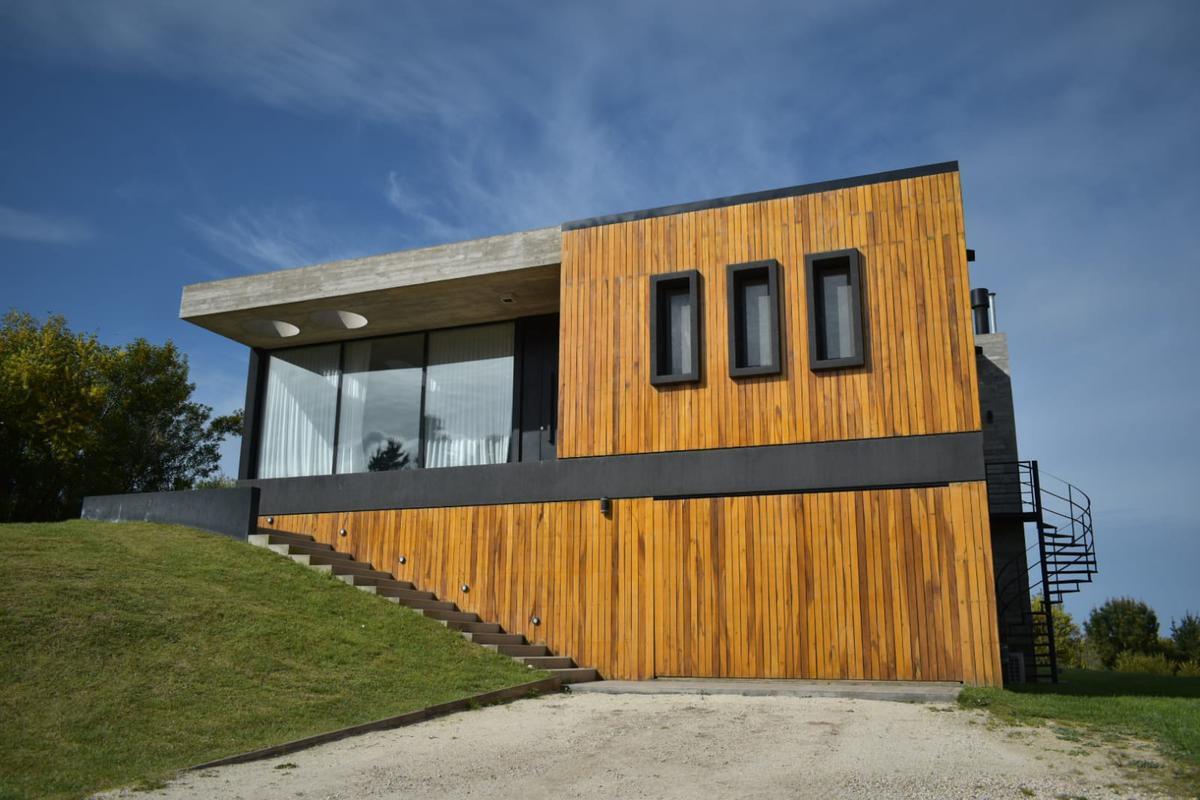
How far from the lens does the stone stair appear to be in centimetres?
1160

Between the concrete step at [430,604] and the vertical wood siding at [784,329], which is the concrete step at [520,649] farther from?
the vertical wood siding at [784,329]

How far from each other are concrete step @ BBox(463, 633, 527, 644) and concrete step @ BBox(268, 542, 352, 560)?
111 inches

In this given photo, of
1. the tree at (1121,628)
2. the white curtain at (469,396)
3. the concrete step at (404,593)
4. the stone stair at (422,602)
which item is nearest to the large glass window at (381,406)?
the white curtain at (469,396)

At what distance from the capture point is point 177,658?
26.8 feet

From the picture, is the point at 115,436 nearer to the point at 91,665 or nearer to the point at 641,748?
the point at 91,665

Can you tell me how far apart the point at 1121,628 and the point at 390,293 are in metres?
20.5

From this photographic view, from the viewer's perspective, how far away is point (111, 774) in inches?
231

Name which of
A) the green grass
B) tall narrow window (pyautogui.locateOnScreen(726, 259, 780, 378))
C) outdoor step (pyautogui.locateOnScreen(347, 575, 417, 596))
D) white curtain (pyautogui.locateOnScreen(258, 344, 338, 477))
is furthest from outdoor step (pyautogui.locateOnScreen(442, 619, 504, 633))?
white curtain (pyautogui.locateOnScreen(258, 344, 338, 477))

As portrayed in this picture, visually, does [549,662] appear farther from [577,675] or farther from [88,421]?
[88,421]

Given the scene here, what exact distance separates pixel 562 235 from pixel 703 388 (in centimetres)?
333

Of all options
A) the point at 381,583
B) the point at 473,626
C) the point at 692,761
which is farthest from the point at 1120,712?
the point at 381,583

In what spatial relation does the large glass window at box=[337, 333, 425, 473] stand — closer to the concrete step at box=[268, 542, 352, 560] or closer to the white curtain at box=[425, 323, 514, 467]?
the white curtain at box=[425, 323, 514, 467]

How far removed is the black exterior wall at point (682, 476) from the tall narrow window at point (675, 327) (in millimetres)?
1157

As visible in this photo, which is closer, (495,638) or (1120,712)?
(1120,712)
